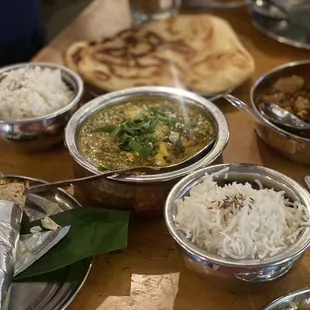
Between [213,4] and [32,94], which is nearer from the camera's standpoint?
[32,94]

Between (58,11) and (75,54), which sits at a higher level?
(75,54)

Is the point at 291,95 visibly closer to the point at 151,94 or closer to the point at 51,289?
the point at 151,94

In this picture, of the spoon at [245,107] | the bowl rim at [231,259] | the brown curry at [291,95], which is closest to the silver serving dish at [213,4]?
the brown curry at [291,95]

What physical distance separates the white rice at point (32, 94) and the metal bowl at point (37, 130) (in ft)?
0.13

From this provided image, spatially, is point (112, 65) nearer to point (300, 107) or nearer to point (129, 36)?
point (129, 36)

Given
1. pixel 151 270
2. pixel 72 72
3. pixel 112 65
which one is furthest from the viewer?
pixel 112 65

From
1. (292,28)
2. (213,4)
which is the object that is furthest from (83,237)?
(213,4)

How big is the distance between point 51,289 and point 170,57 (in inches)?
41.0

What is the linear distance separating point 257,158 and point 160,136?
1.02ft

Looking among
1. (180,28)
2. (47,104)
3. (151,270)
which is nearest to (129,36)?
(180,28)

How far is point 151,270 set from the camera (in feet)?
3.99

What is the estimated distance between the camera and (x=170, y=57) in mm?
1935

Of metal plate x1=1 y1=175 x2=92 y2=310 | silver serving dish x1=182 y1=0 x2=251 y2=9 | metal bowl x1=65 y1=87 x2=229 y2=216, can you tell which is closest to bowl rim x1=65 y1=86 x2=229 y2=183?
metal bowl x1=65 y1=87 x2=229 y2=216

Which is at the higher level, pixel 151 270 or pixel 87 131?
pixel 87 131
